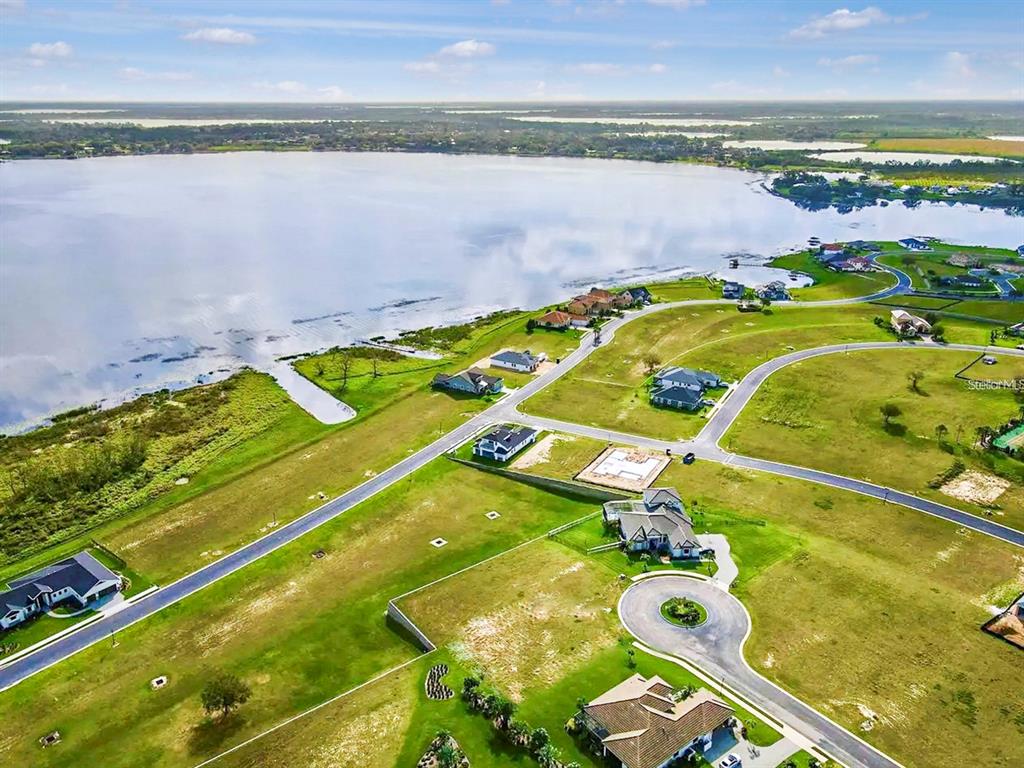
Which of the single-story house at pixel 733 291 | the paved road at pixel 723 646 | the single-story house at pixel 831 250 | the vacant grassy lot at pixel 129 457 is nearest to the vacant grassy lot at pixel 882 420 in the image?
the paved road at pixel 723 646

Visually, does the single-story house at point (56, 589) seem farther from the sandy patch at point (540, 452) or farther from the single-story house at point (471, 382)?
the single-story house at point (471, 382)

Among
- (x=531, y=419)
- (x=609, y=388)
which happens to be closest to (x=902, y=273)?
(x=609, y=388)

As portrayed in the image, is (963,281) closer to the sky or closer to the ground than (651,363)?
closer to the sky

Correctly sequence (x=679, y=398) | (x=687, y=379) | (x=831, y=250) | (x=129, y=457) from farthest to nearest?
(x=831, y=250) < (x=687, y=379) < (x=679, y=398) < (x=129, y=457)

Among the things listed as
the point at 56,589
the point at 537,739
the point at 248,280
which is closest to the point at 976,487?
the point at 537,739

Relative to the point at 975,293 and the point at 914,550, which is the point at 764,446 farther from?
the point at 975,293

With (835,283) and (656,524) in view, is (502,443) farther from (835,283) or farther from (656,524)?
(835,283)

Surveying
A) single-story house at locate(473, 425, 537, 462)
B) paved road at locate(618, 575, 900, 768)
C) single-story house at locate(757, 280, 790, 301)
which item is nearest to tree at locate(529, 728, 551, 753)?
paved road at locate(618, 575, 900, 768)
